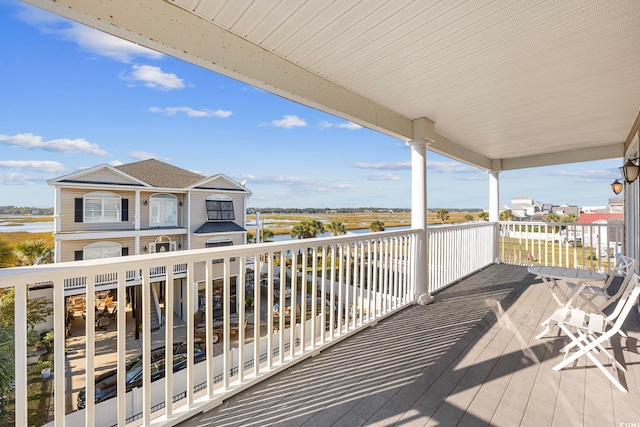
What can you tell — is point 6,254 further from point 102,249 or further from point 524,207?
point 524,207

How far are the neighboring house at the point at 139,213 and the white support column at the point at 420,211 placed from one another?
2475mm

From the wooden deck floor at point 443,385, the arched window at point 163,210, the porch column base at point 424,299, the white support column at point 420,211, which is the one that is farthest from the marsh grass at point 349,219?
the wooden deck floor at point 443,385

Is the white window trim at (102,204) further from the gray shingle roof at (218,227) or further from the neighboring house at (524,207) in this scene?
the neighboring house at (524,207)

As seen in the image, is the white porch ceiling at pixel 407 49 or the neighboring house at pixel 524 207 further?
the neighboring house at pixel 524 207

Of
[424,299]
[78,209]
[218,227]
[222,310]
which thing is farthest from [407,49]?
[78,209]

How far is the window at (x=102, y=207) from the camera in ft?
11.9

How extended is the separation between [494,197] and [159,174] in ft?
23.0

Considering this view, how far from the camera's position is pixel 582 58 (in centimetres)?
241

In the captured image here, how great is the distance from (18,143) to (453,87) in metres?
5.72

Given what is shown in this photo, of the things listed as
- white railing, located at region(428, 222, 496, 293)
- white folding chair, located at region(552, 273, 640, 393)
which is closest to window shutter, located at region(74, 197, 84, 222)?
white railing, located at region(428, 222, 496, 293)

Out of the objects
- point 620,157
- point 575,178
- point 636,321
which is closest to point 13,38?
point 636,321

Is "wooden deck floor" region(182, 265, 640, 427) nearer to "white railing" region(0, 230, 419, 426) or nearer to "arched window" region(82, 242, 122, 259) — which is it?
"white railing" region(0, 230, 419, 426)

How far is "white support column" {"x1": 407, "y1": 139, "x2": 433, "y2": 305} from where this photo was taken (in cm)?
387

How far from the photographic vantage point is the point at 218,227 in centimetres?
414
